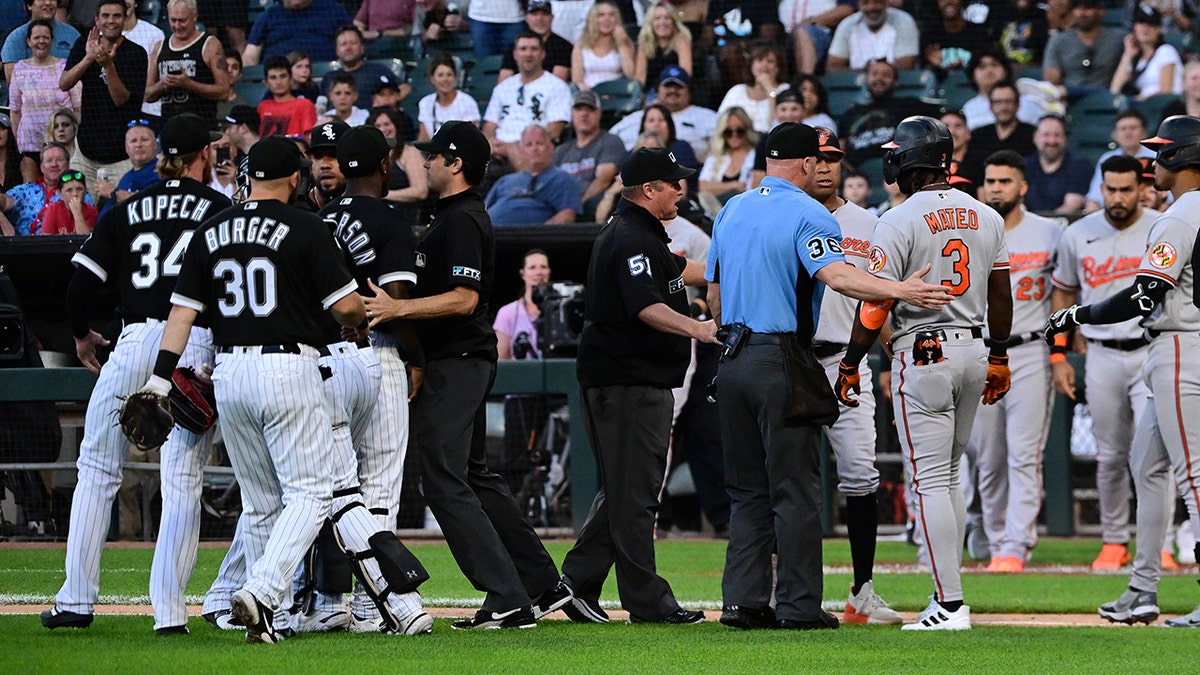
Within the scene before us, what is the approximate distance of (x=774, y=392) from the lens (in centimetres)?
607

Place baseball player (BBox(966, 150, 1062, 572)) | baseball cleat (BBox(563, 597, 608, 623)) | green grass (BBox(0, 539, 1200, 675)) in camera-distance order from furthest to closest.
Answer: baseball player (BBox(966, 150, 1062, 572))
baseball cleat (BBox(563, 597, 608, 623))
green grass (BBox(0, 539, 1200, 675))

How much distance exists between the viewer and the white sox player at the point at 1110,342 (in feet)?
29.4

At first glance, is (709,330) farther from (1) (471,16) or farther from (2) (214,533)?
(1) (471,16)

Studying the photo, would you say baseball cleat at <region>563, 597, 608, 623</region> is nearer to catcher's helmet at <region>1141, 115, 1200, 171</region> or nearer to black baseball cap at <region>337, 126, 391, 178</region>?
black baseball cap at <region>337, 126, 391, 178</region>

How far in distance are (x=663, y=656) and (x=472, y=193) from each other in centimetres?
214

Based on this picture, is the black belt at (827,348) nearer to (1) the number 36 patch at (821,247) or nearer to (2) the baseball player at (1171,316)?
(2) the baseball player at (1171,316)

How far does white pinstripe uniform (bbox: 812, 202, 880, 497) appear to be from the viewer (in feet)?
22.2

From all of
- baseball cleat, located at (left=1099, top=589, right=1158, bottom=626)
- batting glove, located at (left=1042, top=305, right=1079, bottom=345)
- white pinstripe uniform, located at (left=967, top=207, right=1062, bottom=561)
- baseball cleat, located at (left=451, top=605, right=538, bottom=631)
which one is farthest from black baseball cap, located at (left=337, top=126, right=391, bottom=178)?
white pinstripe uniform, located at (left=967, top=207, right=1062, bottom=561)

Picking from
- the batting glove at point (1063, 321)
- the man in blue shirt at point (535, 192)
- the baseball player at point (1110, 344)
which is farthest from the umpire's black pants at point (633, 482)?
the man in blue shirt at point (535, 192)

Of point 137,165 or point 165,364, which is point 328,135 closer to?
point 165,364

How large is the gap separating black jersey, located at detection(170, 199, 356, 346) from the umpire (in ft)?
4.54

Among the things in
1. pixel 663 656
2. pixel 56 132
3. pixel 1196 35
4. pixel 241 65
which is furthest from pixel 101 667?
pixel 1196 35

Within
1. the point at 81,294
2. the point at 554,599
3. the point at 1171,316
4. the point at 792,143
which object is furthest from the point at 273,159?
the point at 1171,316

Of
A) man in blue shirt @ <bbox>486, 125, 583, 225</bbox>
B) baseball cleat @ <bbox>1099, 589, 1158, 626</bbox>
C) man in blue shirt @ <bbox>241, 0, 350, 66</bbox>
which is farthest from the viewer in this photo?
man in blue shirt @ <bbox>241, 0, 350, 66</bbox>
